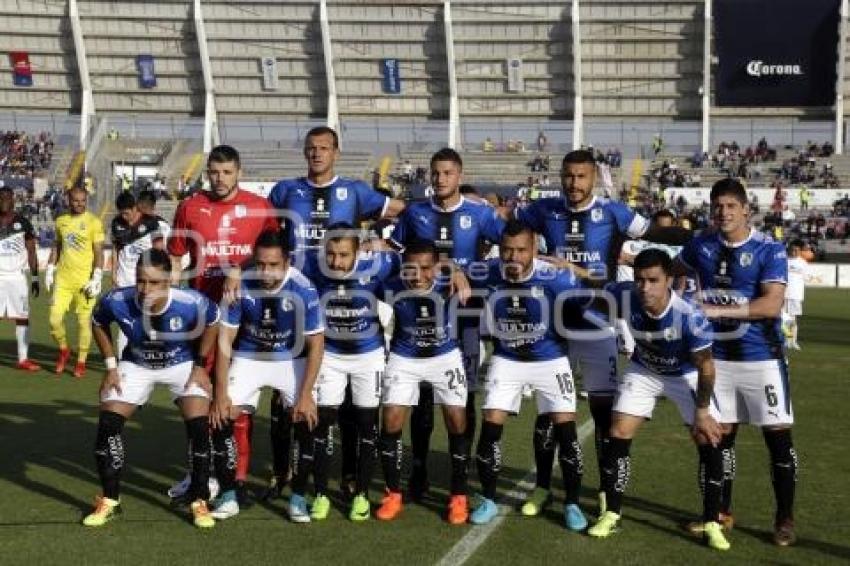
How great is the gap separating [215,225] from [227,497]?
1930 millimetres

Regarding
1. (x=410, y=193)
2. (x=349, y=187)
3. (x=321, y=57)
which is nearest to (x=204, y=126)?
(x=321, y=57)

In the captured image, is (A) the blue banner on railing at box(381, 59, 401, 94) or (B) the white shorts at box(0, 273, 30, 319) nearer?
(B) the white shorts at box(0, 273, 30, 319)

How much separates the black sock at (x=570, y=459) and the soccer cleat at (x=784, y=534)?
1.29m

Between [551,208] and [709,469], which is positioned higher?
[551,208]

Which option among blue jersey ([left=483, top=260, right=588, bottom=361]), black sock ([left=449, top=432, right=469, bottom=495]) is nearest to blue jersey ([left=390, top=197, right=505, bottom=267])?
blue jersey ([left=483, top=260, right=588, bottom=361])

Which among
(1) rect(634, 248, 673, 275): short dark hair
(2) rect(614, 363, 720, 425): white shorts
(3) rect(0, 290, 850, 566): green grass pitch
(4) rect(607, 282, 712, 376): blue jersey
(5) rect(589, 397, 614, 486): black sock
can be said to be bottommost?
(3) rect(0, 290, 850, 566): green grass pitch

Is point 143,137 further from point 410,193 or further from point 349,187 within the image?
point 349,187

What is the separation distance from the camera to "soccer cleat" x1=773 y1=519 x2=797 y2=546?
6754 mm

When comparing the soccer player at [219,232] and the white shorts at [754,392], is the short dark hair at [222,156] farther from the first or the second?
the white shorts at [754,392]

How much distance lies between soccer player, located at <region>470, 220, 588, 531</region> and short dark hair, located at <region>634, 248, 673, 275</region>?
0.61 meters

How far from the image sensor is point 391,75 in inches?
2195

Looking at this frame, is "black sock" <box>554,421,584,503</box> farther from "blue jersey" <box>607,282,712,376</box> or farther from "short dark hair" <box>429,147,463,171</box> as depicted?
"short dark hair" <box>429,147,463,171</box>

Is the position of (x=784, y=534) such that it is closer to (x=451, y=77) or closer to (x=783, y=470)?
(x=783, y=470)

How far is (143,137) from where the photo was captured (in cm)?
5728
